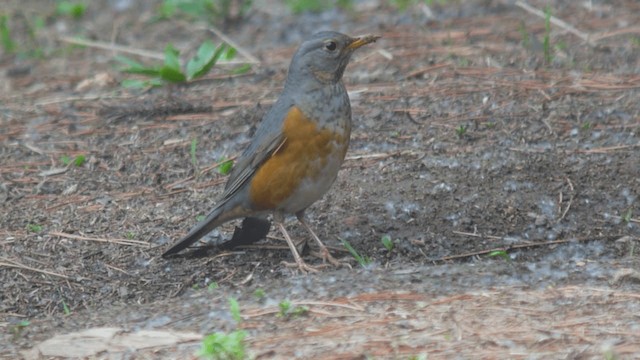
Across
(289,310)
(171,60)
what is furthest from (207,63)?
(289,310)

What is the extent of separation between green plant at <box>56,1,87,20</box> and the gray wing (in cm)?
587

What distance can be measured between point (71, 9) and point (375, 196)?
599cm

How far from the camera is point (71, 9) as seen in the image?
11.6m

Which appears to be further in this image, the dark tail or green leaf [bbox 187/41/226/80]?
green leaf [bbox 187/41/226/80]

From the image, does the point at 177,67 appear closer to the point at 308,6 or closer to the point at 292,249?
the point at 308,6

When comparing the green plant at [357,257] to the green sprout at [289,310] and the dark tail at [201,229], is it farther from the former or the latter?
the green sprout at [289,310]

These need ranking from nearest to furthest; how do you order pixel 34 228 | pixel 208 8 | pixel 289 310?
pixel 289 310 < pixel 34 228 < pixel 208 8

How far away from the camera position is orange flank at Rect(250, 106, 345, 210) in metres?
5.83

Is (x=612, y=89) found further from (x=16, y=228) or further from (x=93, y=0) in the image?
(x=93, y=0)

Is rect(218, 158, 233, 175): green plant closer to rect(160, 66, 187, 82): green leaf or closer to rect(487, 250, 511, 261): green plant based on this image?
rect(160, 66, 187, 82): green leaf

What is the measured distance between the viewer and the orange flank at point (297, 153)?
5.83m

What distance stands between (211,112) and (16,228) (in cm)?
204

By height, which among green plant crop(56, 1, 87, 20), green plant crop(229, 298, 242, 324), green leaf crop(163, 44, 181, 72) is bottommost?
green plant crop(229, 298, 242, 324)

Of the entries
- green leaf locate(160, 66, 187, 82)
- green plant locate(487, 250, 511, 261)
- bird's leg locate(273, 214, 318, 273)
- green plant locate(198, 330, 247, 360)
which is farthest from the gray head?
green leaf locate(160, 66, 187, 82)
